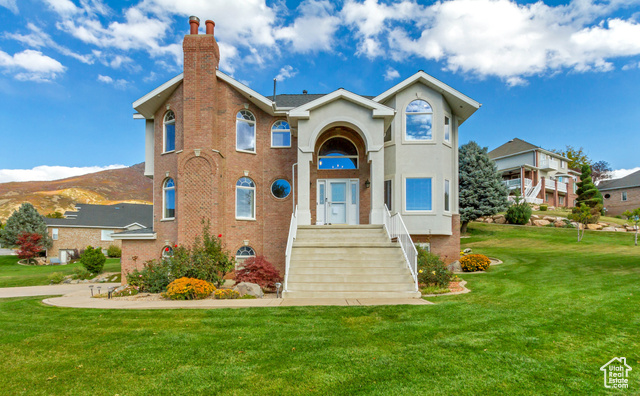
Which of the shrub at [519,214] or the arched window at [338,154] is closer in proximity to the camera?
the arched window at [338,154]

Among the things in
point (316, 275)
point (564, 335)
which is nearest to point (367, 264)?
point (316, 275)

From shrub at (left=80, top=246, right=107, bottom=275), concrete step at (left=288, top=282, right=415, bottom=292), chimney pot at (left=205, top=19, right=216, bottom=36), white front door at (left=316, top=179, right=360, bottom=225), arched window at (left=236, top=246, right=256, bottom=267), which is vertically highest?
chimney pot at (left=205, top=19, right=216, bottom=36)

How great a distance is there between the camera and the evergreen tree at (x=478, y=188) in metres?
25.3

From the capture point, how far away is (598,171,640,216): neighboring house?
38.9 meters

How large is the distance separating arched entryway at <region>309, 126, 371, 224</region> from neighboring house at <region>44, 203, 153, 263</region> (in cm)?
2906

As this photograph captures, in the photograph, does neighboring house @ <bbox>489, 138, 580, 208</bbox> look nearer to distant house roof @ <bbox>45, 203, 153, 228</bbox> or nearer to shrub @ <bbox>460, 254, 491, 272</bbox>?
shrub @ <bbox>460, 254, 491, 272</bbox>

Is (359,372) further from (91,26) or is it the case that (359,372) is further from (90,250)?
(90,250)

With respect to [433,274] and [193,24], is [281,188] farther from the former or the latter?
[433,274]

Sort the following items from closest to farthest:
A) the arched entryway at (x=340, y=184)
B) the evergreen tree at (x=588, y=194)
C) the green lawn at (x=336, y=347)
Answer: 1. the green lawn at (x=336, y=347)
2. the arched entryway at (x=340, y=184)
3. the evergreen tree at (x=588, y=194)

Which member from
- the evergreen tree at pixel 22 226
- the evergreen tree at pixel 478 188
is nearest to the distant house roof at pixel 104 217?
the evergreen tree at pixel 22 226

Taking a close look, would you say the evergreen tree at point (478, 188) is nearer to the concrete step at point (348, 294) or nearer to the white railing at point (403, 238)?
the white railing at point (403, 238)

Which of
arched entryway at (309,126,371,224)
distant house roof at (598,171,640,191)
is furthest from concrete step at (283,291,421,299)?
distant house roof at (598,171,640,191)

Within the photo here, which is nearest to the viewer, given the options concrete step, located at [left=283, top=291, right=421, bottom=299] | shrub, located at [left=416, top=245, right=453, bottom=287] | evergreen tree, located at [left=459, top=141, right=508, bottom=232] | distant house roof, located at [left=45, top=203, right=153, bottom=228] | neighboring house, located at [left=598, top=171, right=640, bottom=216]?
concrete step, located at [left=283, top=291, right=421, bottom=299]

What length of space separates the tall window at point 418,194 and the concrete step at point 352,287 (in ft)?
18.7
